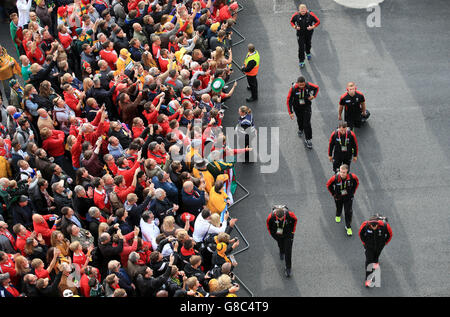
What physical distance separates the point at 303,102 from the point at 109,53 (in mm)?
4318

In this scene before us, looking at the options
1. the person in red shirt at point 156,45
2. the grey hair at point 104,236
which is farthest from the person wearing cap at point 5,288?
the person in red shirt at point 156,45

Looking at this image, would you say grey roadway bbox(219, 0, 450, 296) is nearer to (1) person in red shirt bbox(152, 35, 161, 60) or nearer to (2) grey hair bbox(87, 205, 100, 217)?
(1) person in red shirt bbox(152, 35, 161, 60)

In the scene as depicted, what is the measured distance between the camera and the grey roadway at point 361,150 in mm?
12453

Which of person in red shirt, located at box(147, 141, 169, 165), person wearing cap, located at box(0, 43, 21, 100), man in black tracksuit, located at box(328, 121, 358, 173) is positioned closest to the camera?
person in red shirt, located at box(147, 141, 169, 165)

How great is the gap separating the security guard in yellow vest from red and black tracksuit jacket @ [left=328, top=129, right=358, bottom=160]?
9.63ft

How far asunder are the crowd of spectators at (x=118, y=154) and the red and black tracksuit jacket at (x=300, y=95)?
3.66 ft

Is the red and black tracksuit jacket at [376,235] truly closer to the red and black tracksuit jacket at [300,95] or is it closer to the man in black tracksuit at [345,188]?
the man in black tracksuit at [345,188]

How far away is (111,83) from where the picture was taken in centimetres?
1438

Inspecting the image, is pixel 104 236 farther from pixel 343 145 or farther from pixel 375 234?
pixel 343 145

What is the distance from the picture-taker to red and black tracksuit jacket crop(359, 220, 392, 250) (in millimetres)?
11516

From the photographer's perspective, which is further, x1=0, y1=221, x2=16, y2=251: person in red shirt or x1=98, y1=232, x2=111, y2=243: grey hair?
x1=0, y1=221, x2=16, y2=251: person in red shirt

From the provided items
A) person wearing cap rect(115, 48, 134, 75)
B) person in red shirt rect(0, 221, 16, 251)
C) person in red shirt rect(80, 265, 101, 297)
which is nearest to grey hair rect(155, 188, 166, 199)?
person in red shirt rect(80, 265, 101, 297)
